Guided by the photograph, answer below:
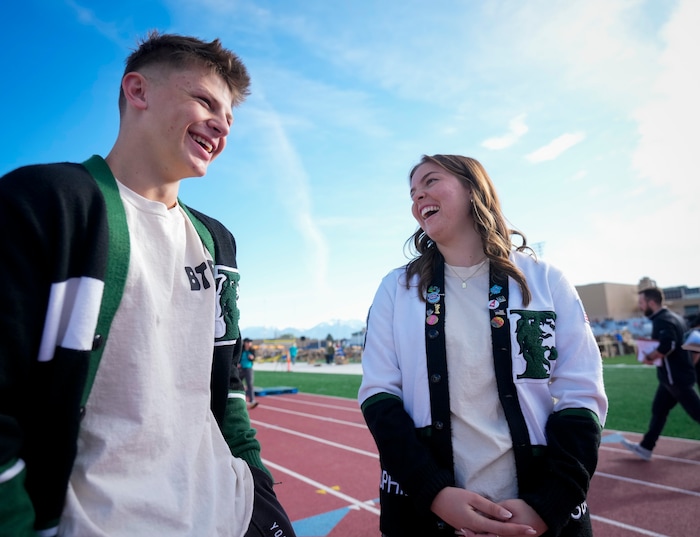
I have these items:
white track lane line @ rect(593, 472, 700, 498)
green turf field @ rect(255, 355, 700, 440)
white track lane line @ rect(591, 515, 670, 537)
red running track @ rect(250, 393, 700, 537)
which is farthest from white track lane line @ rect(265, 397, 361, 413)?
white track lane line @ rect(591, 515, 670, 537)

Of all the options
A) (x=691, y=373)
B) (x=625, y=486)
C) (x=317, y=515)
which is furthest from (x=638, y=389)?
(x=317, y=515)

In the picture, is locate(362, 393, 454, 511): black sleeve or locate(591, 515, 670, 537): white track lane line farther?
locate(591, 515, 670, 537): white track lane line

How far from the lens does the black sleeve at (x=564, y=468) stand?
1527 millimetres

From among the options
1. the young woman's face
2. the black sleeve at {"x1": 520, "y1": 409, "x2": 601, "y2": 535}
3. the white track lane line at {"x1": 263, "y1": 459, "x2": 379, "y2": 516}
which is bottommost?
the white track lane line at {"x1": 263, "y1": 459, "x2": 379, "y2": 516}

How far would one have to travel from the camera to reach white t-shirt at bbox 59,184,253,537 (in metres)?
1.07

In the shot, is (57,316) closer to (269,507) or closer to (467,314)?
(269,507)

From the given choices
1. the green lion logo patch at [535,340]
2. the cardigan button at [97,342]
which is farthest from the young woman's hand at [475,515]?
the cardigan button at [97,342]

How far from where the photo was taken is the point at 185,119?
1.40 m

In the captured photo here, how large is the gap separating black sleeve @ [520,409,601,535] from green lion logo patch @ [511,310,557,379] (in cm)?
18

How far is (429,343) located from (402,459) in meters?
0.45

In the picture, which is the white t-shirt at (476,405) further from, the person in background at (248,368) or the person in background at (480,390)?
the person in background at (248,368)

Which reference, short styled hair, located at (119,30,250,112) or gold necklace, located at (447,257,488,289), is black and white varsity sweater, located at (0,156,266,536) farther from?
gold necklace, located at (447,257,488,289)

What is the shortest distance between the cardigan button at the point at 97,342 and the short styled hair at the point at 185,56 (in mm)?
813

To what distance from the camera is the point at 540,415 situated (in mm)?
1699
